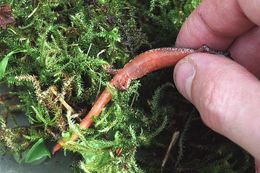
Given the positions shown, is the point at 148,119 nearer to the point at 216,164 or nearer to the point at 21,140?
the point at 216,164

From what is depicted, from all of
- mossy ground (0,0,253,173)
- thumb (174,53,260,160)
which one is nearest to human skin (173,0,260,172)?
thumb (174,53,260,160)

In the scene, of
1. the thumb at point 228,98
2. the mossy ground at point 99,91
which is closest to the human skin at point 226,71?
the thumb at point 228,98

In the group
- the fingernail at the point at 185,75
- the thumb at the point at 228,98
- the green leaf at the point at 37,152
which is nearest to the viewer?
the thumb at the point at 228,98

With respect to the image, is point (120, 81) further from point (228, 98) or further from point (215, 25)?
point (228, 98)

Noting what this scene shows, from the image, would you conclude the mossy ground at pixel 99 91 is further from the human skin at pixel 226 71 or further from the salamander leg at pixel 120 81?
the human skin at pixel 226 71

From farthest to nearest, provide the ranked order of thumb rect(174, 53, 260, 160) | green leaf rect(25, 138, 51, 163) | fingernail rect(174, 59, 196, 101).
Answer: green leaf rect(25, 138, 51, 163)
fingernail rect(174, 59, 196, 101)
thumb rect(174, 53, 260, 160)

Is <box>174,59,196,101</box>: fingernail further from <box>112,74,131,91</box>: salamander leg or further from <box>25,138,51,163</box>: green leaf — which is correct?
<box>25,138,51,163</box>: green leaf

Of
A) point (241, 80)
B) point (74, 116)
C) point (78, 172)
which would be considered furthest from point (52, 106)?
point (241, 80)
